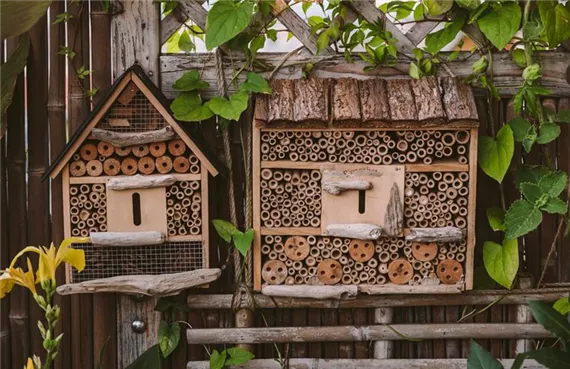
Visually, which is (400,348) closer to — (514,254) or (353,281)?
(353,281)

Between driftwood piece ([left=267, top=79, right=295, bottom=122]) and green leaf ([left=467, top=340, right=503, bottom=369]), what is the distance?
1004 mm

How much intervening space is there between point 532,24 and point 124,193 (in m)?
1.62

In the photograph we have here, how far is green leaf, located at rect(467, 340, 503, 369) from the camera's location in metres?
2.18

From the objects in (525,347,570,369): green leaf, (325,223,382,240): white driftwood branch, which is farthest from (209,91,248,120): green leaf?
(525,347,570,369): green leaf

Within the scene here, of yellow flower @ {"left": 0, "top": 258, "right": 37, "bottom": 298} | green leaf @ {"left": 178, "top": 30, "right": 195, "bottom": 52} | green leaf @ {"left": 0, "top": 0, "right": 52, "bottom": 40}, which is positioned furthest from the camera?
green leaf @ {"left": 178, "top": 30, "right": 195, "bottom": 52}

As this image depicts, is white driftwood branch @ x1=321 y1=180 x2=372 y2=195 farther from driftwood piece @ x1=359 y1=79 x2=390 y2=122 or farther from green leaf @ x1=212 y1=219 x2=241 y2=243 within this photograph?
green leaf @ x1=212 y1=219 x2=241 y2=243

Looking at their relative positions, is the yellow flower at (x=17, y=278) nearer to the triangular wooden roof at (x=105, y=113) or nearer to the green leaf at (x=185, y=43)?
the triangular wooden roof at (x=105, y=113)

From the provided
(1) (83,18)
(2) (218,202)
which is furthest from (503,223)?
(1) (83,18)

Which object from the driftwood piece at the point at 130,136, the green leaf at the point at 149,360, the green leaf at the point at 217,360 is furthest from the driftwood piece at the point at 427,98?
the green leaf at the point at 149,360

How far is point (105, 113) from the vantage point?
98.8 inches

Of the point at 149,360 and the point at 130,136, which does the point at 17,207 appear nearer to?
the point at 130,136

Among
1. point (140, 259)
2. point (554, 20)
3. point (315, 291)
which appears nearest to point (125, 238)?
point (140, 259)

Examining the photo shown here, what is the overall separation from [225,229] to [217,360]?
1.62 feet

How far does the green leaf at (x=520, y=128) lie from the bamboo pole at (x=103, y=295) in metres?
1.55
